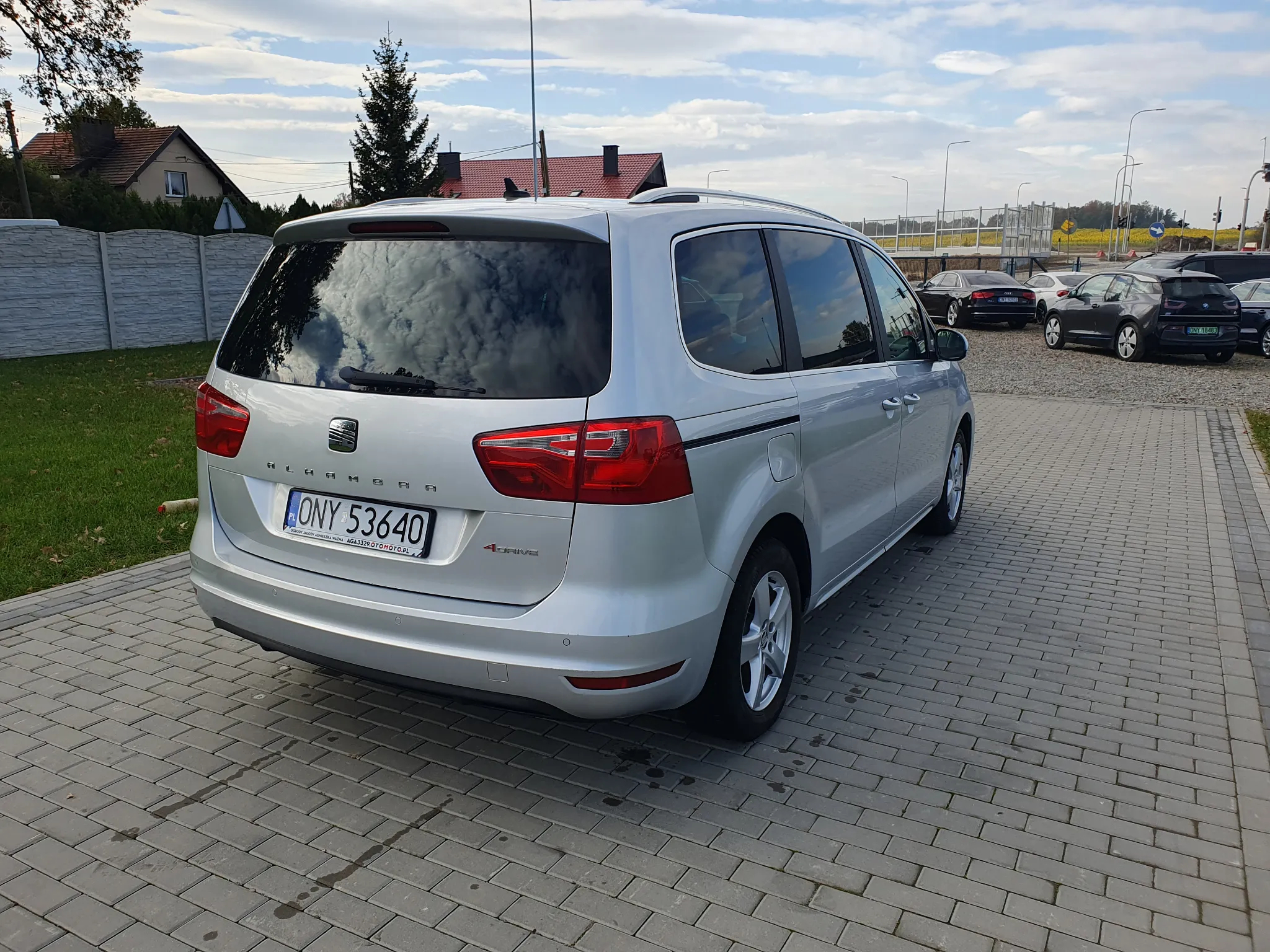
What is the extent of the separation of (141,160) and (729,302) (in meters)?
54.3

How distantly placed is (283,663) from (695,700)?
80.4 inches

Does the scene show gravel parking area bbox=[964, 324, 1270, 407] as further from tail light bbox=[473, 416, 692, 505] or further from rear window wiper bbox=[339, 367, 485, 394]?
rear window wiper bbox=[339, 367, 485, 394]

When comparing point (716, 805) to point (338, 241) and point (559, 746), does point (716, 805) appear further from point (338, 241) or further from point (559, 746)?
point (338, 241)

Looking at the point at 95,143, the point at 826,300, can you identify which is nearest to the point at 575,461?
the point at 826,300

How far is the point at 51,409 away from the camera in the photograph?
11.8 meters

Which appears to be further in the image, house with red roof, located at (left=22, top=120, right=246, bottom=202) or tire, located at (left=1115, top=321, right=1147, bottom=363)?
house with red roof, located at (left=22, top=120, right=246, bottom=202)

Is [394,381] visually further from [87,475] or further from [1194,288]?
[1194,288]

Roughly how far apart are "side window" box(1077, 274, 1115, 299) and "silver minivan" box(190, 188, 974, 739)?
18.7 meters

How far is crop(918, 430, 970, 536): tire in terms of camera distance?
6.81 metres

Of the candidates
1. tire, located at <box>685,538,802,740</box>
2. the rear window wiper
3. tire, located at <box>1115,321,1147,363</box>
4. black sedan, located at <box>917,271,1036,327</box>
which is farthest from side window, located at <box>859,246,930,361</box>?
black sedan, located at <box>917,271,1036,327</box>

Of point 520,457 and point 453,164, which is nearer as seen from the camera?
point 520,457

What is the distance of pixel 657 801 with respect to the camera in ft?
11.4

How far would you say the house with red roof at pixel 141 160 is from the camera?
163 ft

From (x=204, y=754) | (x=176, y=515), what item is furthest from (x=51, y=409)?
(x=204, y=754)
